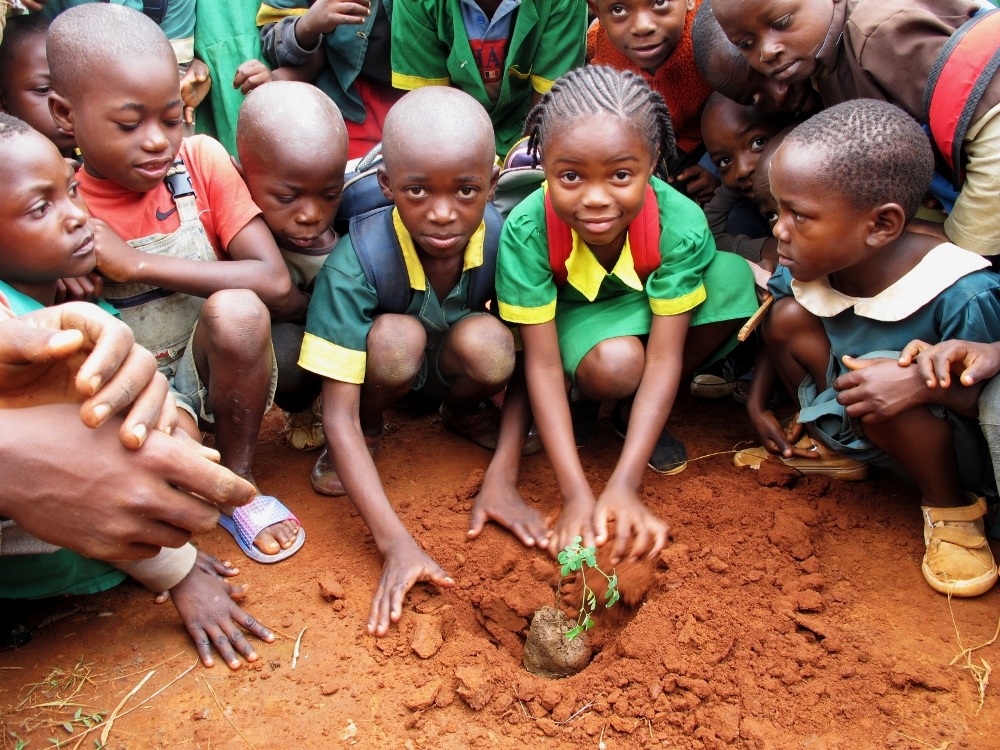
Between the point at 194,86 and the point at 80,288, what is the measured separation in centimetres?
153

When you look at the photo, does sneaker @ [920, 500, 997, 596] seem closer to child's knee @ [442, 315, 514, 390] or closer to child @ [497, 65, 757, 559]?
child @ [497, 65, 757, 559]

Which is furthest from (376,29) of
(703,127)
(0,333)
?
(0,333)

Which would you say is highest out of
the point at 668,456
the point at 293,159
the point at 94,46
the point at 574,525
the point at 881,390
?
the point at 94,46

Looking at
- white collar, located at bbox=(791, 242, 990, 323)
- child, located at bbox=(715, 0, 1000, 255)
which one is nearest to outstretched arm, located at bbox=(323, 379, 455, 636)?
white collar, located at bbox=(791, 242, 990, 323)

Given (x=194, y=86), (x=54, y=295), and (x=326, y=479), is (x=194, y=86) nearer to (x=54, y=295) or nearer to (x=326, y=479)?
(x=54, y=295)

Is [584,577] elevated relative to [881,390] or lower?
lower

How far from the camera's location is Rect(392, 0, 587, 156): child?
3365 millimetres

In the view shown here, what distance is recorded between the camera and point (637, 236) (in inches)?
103

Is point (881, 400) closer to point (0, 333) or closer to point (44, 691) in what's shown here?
point (0, 333)

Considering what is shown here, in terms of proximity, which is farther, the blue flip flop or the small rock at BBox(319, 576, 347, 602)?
the blue flip flop

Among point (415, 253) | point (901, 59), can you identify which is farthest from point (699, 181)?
point (415, 253)

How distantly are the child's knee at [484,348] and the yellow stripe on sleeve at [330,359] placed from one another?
351 millimetres

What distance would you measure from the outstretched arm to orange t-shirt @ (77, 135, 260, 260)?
23.4 inches

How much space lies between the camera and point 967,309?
7.47 feet
